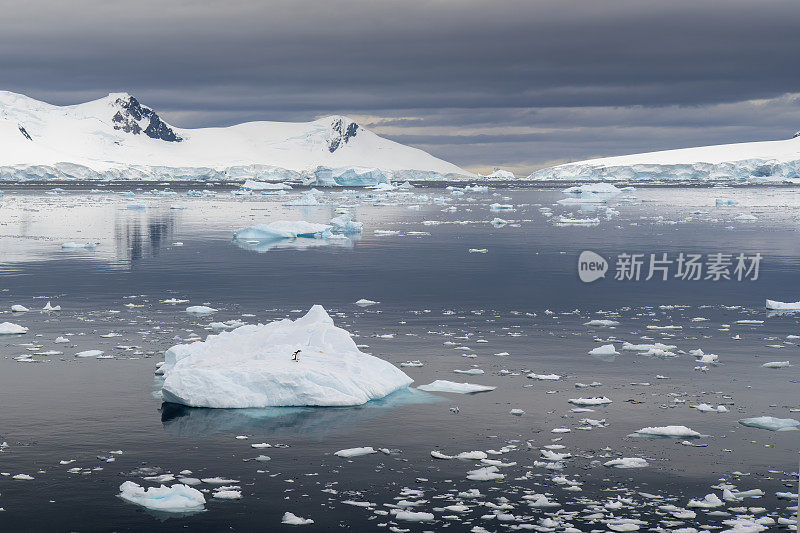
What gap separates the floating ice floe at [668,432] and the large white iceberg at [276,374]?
3.87 metres

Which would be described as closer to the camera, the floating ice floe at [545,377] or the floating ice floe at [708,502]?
the floating ice floe at [708,502]

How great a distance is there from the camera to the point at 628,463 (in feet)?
36.8

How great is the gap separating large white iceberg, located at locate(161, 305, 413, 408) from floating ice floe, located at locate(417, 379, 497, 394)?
0.38 metres

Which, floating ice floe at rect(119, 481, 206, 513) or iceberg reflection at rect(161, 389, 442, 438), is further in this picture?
iceberg reflection at rect(161, 389, 442, 438)

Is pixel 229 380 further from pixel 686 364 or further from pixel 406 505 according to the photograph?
pixel 686 364

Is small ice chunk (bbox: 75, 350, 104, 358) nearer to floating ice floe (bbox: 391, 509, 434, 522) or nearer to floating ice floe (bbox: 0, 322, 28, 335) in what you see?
floating ice floe (bbox: 0, 322, 28, 335)

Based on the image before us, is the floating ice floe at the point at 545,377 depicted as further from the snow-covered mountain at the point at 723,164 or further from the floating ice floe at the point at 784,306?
the snow-covered mountain at the point at 723,164

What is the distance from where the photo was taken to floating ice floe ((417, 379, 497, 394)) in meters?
14.5

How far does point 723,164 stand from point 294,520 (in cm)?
17229

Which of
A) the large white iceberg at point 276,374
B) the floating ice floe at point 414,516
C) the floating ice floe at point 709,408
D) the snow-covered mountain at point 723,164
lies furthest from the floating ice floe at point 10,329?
the snow-covered mountain at point 723,164

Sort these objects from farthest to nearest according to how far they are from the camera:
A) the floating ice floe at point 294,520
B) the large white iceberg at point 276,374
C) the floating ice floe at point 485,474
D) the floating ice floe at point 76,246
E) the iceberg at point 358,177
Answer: the iceberg at point 358,177, the floating ice floe at point 76,246, the large white iceberg at point 276,374, the floating ice floe at point 485,474, the floating ice floe at point 294,520

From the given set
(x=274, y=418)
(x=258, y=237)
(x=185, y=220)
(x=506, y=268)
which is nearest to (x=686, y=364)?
(x=274, y=418)

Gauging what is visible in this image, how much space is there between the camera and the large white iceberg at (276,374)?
1382cm

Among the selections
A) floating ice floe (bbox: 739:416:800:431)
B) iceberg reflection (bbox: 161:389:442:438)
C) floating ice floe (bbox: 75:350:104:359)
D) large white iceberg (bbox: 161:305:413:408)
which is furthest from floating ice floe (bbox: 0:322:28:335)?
floating ice floe (bbox: 739:416:800:431)
